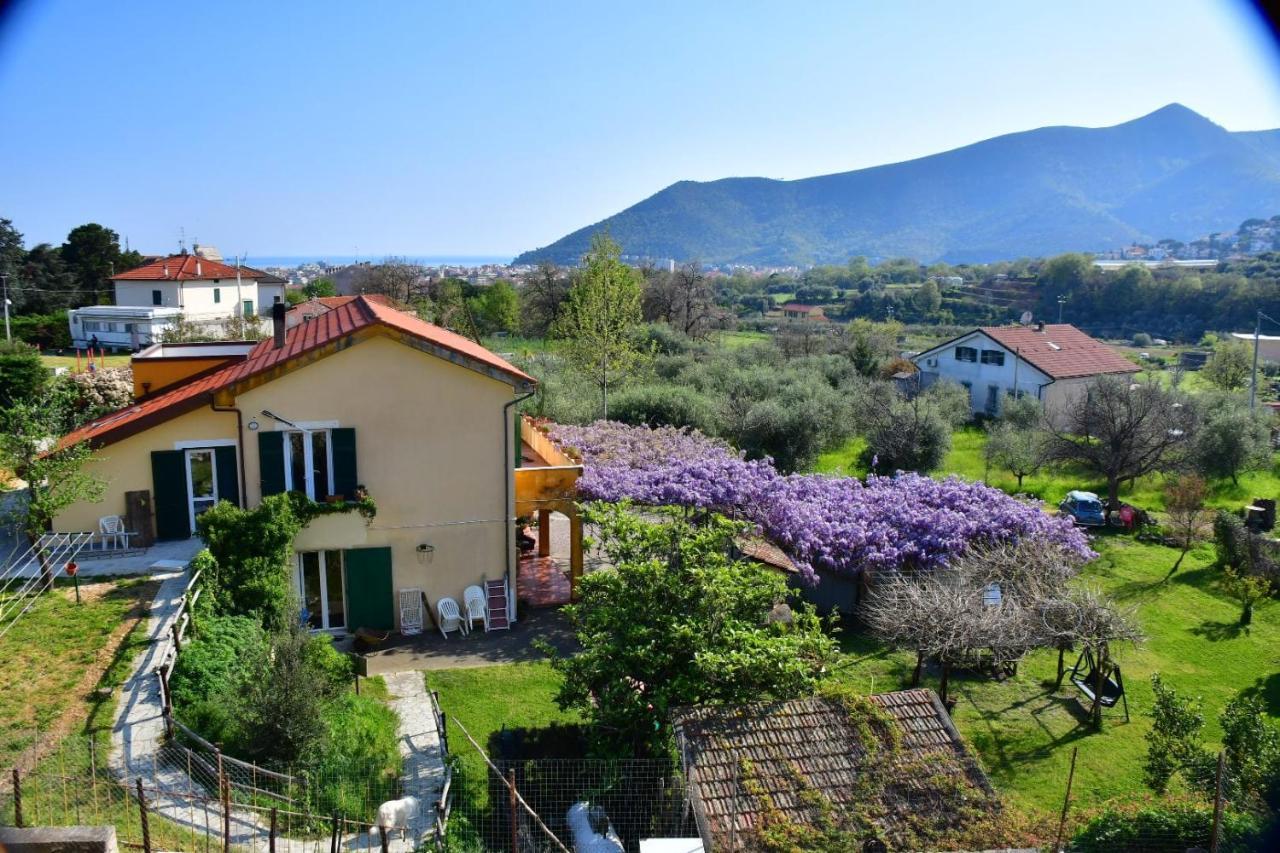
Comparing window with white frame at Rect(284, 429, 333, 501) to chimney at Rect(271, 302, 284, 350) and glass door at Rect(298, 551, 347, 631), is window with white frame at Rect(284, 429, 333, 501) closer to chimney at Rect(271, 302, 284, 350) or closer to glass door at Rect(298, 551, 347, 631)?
glass door at Rect(298, 551, 347, 631)

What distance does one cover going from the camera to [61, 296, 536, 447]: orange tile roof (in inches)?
607

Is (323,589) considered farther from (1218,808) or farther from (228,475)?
(1218,808)

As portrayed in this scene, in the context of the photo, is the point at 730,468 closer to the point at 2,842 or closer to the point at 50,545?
the point at 50,545

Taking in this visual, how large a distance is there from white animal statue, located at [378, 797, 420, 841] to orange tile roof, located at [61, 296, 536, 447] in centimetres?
829

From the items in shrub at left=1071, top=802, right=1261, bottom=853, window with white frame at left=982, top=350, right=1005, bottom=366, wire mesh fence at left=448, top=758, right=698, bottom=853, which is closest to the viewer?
shrub at left=1071, top=802, right=1261, bottom=853

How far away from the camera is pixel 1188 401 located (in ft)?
110

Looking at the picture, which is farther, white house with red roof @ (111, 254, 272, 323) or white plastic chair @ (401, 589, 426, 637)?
white house with red roof @ (111, 254, 272, 323)

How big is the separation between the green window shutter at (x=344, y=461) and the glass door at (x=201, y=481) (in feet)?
6.74

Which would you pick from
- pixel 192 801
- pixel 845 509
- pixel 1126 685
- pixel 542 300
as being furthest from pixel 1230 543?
pixel 542 300

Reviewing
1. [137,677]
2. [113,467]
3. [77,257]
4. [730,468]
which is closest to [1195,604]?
[730,468]

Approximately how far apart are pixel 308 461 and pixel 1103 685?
46.8 feet

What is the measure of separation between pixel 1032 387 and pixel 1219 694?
89.7 ft

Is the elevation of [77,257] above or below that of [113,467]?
above

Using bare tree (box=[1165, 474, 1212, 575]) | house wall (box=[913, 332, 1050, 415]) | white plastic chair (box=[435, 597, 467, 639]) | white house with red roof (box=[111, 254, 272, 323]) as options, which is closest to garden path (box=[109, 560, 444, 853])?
white plastic chair (box=[435, 597, 467, 639])
